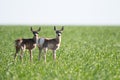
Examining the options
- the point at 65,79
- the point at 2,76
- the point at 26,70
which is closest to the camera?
the point at 65,79

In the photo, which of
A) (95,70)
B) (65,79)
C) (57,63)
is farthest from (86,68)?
(65,79)

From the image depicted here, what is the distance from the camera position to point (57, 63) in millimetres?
17484

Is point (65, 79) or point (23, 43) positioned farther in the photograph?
→ point (23, 43)

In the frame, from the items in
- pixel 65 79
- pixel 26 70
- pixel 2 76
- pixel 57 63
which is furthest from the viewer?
pixel 57 63

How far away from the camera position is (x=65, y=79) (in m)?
13.1

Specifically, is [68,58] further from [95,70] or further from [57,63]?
[95,70]

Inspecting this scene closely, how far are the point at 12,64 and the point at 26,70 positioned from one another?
2138 mm

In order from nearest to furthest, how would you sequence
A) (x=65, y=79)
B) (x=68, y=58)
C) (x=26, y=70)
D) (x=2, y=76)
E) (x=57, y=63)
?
(x=65, y=79)
(x=2, y=76)
(x=26, y=70)
(x=57, y=63)
(x=68, y=58)

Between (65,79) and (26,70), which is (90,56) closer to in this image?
(26,70)

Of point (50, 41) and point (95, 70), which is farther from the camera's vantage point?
point (50, 41)

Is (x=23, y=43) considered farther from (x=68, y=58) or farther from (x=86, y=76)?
(x=86, y=76)

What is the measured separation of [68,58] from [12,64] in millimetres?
3424

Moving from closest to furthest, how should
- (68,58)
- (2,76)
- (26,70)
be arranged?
(2,76), (26,70), (68,58)

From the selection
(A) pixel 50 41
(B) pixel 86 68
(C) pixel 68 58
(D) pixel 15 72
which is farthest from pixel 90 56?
(D) pixel 15 72
